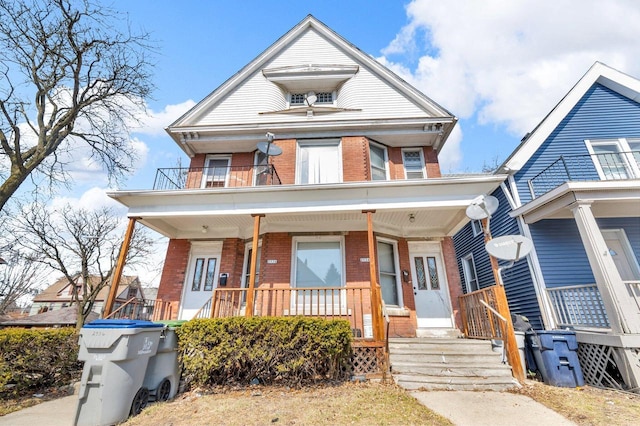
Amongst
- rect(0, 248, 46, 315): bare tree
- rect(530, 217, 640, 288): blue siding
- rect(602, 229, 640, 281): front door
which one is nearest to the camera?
rect(530, 217, 640, 288): blue siding

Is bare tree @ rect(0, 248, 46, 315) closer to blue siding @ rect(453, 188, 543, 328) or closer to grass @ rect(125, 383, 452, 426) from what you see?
grass @ rect(125, 383, 452, 426)

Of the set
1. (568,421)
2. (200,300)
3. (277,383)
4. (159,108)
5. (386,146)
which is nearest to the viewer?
(568,421)

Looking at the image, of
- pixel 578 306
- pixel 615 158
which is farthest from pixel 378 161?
pixel 615 158

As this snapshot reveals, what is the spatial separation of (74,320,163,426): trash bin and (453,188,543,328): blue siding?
970 centimetres

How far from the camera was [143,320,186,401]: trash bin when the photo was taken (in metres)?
4.24

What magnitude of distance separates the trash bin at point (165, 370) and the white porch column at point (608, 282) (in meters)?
8.33

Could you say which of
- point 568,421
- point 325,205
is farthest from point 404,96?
point 568,421

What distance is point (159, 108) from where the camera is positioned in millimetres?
10594

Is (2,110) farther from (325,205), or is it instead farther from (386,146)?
(386,146)

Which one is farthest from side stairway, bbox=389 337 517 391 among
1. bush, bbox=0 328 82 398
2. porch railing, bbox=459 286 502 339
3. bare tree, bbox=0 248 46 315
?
bare tree, bbox=0 248 46 315

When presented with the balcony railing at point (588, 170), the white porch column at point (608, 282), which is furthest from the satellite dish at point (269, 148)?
the balcony railing at point (588, 170)

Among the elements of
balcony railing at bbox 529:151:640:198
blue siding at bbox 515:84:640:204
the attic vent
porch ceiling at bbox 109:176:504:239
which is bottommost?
porch ceiling at bbox 109:176:504:239

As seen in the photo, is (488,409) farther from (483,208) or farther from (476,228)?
(476,228)

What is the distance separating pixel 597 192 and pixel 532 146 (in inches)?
122
